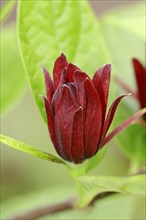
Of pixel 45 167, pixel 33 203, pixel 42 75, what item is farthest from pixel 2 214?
pixel 45 167

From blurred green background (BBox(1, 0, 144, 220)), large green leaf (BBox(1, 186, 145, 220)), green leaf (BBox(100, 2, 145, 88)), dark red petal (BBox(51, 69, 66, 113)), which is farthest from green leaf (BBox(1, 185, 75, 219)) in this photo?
dark red petal (BBox(51, 69, 66, 113))

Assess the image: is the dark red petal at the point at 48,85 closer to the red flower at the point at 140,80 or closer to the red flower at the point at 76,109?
the red flower at the point at 76,109

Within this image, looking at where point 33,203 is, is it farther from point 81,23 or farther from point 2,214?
point 81,23

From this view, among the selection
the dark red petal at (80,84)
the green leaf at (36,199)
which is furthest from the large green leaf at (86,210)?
the dark red petal at (80,84)

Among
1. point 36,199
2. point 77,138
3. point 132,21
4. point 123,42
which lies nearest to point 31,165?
point 36,199

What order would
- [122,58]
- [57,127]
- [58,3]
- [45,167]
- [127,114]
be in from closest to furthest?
[57,127], [58,3], [127,114], [122,58], [45,167]

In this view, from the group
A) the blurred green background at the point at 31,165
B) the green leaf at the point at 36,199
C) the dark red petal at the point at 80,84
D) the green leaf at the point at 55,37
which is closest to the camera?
the dark red petal at the point at 80,84

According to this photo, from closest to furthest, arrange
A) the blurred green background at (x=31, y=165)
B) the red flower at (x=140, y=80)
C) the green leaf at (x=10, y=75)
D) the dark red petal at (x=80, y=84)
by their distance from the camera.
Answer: the dark red petal at (x=80, y=84) → the red flower at (x=140, y=80) → the green leaf at (x=10, y=75) → the blurred green background at (x=31, y=165)
